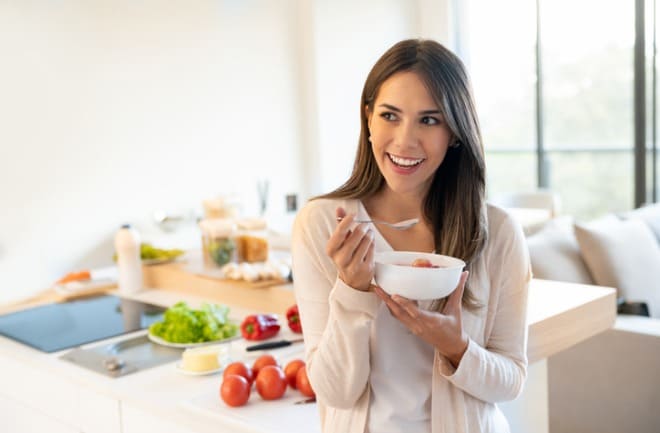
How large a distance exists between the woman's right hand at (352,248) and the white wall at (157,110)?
126 inches

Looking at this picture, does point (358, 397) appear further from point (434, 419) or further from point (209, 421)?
point (209, 421)

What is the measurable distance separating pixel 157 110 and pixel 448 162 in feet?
11.3

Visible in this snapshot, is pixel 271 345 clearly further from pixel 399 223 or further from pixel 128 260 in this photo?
pixel 128 260

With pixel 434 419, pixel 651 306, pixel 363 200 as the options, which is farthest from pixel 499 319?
pixel 651 306

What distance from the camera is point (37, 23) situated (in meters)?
4.02

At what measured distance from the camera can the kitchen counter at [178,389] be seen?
1621mm

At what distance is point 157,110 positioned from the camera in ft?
15.1

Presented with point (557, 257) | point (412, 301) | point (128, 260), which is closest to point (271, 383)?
point (412, 301)

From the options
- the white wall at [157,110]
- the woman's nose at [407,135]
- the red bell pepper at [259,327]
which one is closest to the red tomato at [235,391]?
the red bell pepper at [259,327]

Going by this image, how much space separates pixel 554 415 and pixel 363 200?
1.82 m

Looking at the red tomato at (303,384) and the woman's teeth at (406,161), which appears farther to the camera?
the red tomato at (303,384)

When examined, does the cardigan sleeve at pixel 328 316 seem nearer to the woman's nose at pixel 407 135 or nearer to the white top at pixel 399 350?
the white top at pixel 399 350

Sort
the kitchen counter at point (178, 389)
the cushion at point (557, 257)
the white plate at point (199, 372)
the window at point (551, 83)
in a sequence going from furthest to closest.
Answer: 1. the window at point (551, 83)
2. the cushion at point (557, 257)
3. the white plate at point (199, 372)
4. the kitchen counter at point (178, 389)

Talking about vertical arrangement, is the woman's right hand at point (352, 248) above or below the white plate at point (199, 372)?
above
